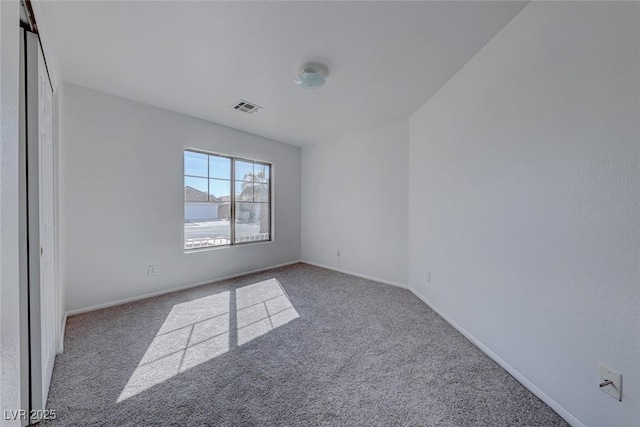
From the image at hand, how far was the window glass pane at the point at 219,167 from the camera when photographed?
3.73m

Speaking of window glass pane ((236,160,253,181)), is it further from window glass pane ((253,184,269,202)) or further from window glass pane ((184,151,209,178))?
window glass pane ((184,151,209,178))

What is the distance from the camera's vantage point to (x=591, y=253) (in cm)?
121

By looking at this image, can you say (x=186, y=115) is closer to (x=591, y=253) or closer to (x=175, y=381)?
(x=175, y=381)

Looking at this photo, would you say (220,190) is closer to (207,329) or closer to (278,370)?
(207,329)

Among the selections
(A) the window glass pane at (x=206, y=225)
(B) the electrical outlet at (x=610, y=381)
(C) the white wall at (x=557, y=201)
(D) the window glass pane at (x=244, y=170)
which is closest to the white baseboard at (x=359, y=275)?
(C) the white wall at (x=557, y=201)

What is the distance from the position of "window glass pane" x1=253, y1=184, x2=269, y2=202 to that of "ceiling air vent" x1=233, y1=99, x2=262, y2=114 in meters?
1.52

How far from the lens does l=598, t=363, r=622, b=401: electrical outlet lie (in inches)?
43.2

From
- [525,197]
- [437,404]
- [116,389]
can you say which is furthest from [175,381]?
[525,197]

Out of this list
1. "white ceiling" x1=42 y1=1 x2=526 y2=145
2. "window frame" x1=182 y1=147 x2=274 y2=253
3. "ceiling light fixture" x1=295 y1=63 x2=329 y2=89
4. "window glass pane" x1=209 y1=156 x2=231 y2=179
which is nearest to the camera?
Result: "white ceiling" x1=42 y1=1 x2=526 y2=145

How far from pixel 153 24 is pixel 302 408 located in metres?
2.78

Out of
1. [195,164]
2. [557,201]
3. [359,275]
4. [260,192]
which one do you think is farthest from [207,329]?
[557,201]

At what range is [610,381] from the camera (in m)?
1.13

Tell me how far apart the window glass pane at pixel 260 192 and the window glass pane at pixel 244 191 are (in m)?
0.09

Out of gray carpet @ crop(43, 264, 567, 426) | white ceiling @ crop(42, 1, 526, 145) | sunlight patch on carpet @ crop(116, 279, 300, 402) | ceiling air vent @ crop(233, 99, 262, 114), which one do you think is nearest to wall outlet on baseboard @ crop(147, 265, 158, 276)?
gray carpet @ crop(43, 264, 567, 426)
